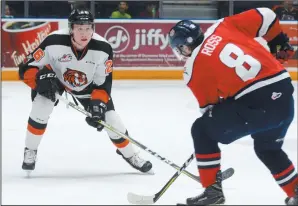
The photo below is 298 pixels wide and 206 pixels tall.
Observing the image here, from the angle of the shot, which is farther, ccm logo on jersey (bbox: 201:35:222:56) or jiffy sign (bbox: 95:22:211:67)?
jiffy sign (bbox: 95:22:211:67)

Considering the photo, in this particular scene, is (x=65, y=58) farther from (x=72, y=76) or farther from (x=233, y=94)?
(x=233, y=94)

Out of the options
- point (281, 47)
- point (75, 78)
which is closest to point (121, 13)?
point (75, 78)

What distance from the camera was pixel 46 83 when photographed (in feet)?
10.1

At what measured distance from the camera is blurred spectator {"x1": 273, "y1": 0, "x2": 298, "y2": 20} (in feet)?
25.2

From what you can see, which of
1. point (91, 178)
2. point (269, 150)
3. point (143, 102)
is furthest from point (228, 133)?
point (143, 102)

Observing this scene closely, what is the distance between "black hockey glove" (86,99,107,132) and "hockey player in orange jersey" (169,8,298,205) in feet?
2.36

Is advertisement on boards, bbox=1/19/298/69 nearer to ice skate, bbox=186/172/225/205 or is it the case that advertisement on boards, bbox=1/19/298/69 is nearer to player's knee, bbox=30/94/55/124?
player's knee, bbox=30/94/55/124

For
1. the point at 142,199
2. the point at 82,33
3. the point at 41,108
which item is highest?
the point at 82,33

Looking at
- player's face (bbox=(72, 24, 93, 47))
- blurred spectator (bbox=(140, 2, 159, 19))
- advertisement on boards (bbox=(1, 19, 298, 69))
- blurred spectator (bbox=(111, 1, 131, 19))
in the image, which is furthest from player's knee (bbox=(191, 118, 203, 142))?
Result: blurred spectator (bbox=(140, 2, 159, 19))

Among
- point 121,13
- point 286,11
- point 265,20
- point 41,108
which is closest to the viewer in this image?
point 265,20

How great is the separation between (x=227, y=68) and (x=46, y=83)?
1048 mm

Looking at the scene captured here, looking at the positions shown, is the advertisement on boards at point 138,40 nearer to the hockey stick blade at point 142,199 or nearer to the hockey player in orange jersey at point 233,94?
the hockey stick blade at point 142,199

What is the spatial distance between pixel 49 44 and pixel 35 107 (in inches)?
12.1

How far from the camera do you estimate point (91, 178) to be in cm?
326
